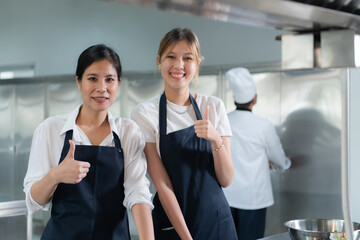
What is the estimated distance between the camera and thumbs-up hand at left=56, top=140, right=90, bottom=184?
1399mm

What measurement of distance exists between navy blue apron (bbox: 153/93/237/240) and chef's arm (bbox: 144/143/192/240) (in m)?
0.03

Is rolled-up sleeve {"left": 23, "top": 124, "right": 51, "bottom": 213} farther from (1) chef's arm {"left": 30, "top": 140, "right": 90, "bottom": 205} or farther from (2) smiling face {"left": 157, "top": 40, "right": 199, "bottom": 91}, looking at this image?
(2) smiling face {"left": 157, "top": 40, "right": 199, "bottom": 91}

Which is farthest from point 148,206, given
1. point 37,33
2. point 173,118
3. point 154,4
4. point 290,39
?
point 37,33

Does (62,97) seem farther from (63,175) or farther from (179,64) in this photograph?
(63,175)

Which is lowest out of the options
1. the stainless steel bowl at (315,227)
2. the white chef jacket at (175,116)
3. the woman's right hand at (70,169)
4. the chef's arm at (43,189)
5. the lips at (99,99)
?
the stainless steel bowl at (315,227)

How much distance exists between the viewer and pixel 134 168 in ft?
5.20

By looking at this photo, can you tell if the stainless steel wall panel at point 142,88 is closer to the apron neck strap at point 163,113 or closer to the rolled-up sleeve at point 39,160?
the apron neck strap at point 163,113

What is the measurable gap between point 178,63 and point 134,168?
0.39 m

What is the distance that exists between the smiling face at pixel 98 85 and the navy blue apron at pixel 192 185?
0.26 metres

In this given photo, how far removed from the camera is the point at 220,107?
1787 millimetres

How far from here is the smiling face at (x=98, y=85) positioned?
1.52 metres

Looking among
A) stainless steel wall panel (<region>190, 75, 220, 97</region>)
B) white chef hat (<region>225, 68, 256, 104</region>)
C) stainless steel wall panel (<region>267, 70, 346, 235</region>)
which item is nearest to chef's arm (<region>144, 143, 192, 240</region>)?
white chef hat (<region>225, 68, 256, 104</region>)

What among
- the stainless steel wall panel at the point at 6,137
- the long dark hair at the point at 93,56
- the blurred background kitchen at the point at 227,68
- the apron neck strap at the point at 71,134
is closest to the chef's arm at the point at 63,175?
the apron neck strap at the point at 71,134

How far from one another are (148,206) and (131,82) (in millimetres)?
2588
